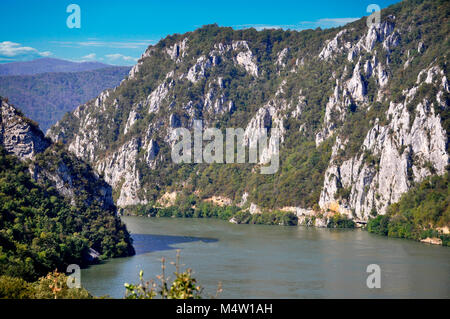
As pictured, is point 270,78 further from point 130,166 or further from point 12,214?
point 12,214

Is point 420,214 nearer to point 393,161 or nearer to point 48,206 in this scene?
point 393,161

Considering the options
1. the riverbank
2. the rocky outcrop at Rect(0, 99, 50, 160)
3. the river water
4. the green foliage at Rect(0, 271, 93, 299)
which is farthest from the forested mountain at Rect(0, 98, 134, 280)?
the riverbank

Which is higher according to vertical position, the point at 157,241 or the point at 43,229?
the point at 43,229

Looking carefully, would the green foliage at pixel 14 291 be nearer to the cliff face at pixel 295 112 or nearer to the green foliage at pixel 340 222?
the cliff face at pixel 295 112

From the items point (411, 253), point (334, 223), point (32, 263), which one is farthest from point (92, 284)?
point (334, 223)

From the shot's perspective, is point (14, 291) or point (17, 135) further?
point (17, 135)

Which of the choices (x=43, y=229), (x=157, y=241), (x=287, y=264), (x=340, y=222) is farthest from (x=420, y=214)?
(x=43, y=229)

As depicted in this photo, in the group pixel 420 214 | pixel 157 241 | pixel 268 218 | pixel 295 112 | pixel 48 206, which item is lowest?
pixel 268 218
